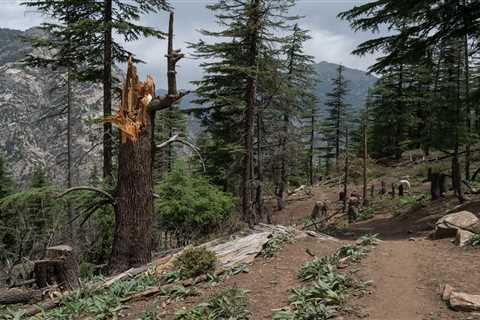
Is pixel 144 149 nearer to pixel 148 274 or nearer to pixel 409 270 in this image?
pixel 148 274

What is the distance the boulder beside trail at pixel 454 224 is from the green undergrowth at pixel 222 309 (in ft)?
17.0

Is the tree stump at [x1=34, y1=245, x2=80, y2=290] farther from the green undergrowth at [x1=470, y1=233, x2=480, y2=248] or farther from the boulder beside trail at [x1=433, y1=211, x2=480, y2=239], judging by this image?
the boulder beside trail at [x1=433, y1=211, x2=480, y2=239]

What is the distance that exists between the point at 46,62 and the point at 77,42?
1241mm

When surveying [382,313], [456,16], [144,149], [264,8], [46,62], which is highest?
[264,8]

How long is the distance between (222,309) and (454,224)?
572cm

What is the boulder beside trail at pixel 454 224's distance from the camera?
27.7 ft

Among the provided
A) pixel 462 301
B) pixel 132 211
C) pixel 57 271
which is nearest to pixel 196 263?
pixel 132 211

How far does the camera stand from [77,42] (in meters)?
13.2

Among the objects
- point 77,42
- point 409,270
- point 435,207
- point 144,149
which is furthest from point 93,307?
point 435,207

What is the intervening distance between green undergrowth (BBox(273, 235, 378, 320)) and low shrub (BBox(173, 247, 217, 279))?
4.68ft

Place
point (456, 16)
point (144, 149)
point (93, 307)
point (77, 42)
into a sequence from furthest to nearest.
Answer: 1. point (77, 42)
2. point (456, 16)
3. point (144, 149)
4. point (93, 307)

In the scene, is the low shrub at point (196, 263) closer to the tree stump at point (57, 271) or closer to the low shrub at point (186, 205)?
the tree stump at point (57, 271)

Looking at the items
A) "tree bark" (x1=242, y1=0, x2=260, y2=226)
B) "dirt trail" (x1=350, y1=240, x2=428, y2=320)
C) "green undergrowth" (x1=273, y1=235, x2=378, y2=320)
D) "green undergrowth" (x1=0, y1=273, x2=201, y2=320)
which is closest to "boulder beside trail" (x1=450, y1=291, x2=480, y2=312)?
"dirt trail" (x1=350, y1=240, x2=428, y2=320)

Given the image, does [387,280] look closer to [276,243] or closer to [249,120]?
[276,243]
